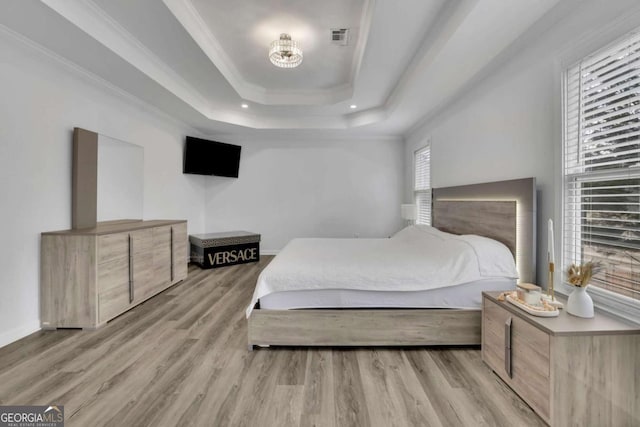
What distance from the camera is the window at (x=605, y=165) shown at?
147 centimetres

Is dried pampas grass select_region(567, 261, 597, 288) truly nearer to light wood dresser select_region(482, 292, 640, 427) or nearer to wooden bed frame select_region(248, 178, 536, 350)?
light wood dresser select_region(482, 292, 640, 427)

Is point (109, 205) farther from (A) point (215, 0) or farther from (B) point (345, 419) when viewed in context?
(B) point (345, 419)

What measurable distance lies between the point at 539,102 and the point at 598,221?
1.00 meters

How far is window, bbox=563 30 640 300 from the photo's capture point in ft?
4.83

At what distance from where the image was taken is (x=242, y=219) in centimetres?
568

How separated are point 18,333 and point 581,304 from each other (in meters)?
4.10

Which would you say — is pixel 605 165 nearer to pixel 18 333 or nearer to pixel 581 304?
pixel 581 304

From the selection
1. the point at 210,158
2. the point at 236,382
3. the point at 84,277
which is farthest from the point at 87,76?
the point at 236,382

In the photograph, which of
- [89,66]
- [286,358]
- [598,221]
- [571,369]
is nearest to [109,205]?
[89,66]

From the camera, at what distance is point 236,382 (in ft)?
5.85

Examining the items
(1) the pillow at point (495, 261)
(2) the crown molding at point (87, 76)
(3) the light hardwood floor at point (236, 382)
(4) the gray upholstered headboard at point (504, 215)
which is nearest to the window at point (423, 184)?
(4) the gray upholstered headboard at point (504, 215)

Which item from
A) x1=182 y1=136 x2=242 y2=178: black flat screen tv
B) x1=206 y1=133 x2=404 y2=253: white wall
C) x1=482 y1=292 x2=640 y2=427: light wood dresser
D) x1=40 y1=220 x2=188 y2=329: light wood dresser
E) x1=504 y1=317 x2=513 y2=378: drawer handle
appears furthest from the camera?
x1=206 y1=133 x2=404 y2=253: white wall

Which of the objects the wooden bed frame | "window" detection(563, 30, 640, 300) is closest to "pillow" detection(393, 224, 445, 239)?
the wooden bed frame

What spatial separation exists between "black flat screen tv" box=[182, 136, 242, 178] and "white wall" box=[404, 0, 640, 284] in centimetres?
407
